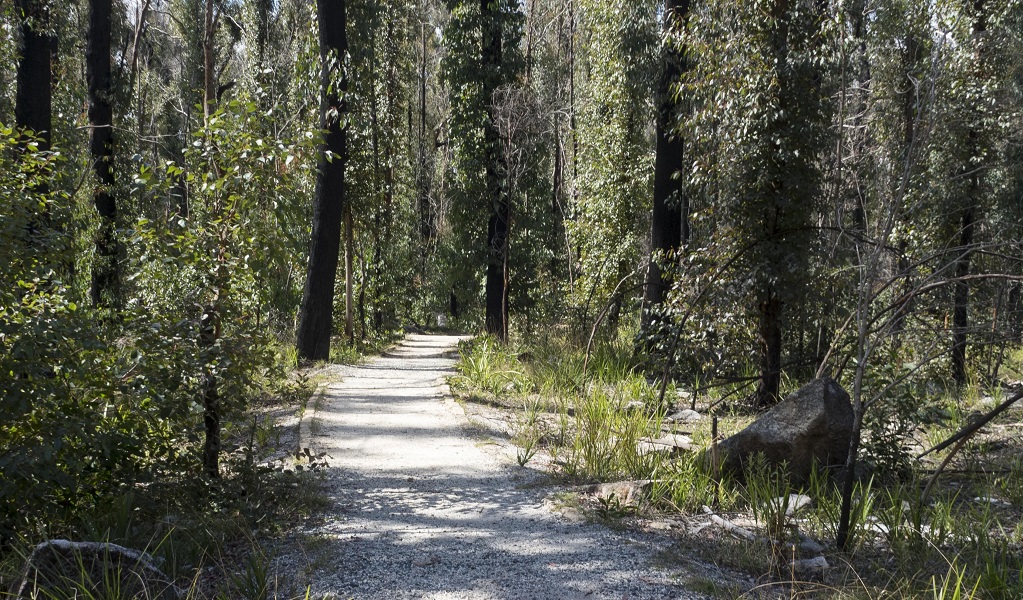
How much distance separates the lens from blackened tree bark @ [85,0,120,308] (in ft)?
40.9

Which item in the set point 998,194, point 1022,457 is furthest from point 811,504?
point 998,194

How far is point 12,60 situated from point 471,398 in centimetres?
839

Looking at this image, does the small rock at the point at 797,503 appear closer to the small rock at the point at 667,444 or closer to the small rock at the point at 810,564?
the small rock at the point at 810,564

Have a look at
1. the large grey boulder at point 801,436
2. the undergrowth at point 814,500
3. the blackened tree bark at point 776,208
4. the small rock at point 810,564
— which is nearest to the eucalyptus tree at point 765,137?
the blackened tree bark at point 776,208

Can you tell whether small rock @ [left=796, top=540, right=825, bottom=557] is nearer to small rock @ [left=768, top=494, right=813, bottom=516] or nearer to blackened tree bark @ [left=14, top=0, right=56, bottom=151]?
small rock @ [left=768, top=494, right=813, bottom=516]

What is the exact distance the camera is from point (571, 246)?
21.0 m

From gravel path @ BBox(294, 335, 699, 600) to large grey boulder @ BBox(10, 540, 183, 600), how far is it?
774mm

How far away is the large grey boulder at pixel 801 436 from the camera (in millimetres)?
5496

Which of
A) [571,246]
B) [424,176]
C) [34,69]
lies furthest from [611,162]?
[424,176]

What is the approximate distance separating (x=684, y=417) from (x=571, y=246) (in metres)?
12.9

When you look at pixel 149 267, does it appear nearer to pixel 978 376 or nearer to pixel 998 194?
pixel 978 376

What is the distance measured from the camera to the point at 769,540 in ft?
13.6

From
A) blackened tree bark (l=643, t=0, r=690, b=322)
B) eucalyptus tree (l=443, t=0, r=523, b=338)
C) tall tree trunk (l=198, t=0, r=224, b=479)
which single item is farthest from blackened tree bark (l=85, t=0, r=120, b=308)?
blackened tree bark (l=643, t=0, r=690, b=322)

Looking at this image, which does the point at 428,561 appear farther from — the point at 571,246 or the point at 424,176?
the point at 424,176
